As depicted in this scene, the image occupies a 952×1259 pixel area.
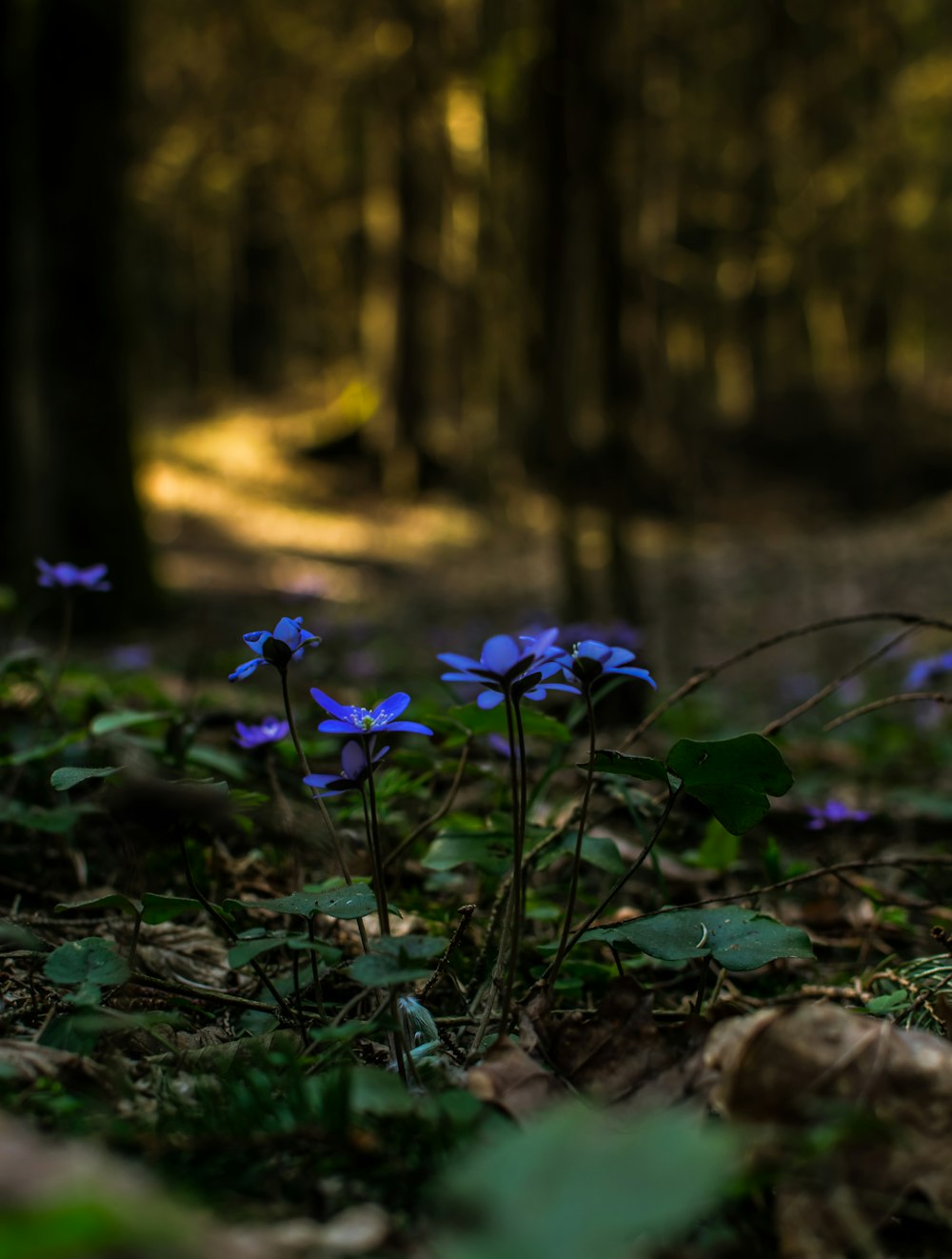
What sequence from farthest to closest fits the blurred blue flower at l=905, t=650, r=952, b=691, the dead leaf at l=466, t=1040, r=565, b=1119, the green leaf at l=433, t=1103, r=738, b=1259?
the blurred blue flower at l=905, t=650, r=952, b=691 < the dead leaf at l=466, t=1040, r=565, b=1119 < the green leaf at l=433, t=1103, r=738, b=1259

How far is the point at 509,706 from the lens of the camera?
3.51ft

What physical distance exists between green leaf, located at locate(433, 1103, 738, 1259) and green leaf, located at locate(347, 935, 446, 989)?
0.35 metres

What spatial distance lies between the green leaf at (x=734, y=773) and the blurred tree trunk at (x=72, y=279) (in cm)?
720

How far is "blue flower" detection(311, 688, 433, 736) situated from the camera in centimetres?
111

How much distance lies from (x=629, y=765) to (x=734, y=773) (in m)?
0.14

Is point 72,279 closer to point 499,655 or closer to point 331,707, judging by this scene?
point 331,707

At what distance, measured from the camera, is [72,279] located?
8.00 m

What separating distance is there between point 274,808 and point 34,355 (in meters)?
6.92

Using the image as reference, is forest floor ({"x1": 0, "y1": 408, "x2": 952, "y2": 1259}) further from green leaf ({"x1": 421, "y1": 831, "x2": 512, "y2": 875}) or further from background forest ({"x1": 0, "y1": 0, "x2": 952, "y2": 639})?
background forest ({"x1": 0, "y1": 0, "x2": 952, "y2": 639})

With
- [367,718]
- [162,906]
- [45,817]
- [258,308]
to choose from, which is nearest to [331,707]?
[367,718]

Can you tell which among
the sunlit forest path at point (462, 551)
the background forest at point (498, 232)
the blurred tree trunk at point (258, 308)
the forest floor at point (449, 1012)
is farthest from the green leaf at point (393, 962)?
the blurred tree trunk at point (258, 308)

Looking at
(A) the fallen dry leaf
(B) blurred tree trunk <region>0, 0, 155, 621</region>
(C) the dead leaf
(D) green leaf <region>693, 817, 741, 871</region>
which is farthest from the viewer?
(B) blurred tree trunk <region>0, 0, 155, 621</region>

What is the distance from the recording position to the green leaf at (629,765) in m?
1.17

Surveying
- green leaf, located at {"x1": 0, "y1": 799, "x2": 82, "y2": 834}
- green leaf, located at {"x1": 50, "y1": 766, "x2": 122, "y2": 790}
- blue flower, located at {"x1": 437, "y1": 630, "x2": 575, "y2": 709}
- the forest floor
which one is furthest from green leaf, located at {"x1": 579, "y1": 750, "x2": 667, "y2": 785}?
green leaf, located at {"x1": 0, "y1": 799, "x2": 82, "y2": 834}
